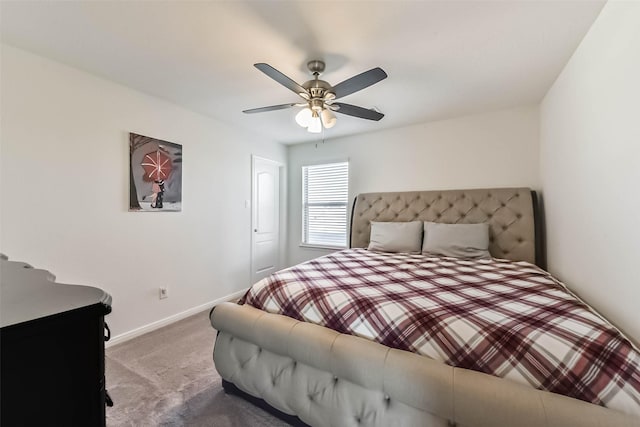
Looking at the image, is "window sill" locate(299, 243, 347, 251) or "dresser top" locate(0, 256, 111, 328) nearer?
"dresser top" locate(0, 256, 111, 328)

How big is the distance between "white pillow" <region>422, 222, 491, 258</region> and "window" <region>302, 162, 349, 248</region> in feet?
4.74

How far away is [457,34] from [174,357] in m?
3.16

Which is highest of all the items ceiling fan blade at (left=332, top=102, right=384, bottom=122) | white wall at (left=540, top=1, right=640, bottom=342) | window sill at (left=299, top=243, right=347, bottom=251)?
ceiling fan blade at (left=332, top=102, right=384, bottom=122)

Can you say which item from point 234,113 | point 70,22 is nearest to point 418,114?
point 234,113

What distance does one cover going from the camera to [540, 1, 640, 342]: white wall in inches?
48.7

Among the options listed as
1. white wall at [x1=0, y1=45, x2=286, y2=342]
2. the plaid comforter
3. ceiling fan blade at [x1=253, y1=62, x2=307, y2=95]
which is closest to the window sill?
white wall at [x1=0, y1=45, x2=286, y2=342]

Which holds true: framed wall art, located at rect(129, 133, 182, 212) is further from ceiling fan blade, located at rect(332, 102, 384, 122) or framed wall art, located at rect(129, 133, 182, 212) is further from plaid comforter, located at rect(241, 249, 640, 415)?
ceiling fan blade, located at rect(332, 102, 384, 122)

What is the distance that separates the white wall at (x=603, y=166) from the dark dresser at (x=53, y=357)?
212 cm

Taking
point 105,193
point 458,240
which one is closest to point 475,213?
point 458,240

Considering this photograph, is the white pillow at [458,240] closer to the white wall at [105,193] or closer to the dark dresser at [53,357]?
the white wall at [105,193]

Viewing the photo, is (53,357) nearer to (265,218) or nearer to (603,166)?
(603,166)

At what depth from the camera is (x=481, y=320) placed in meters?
1.15

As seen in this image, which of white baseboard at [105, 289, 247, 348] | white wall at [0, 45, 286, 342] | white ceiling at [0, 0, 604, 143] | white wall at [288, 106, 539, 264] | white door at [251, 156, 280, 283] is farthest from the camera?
white door at [251, 156, 280, 283]

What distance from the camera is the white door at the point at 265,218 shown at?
12.7 ft
